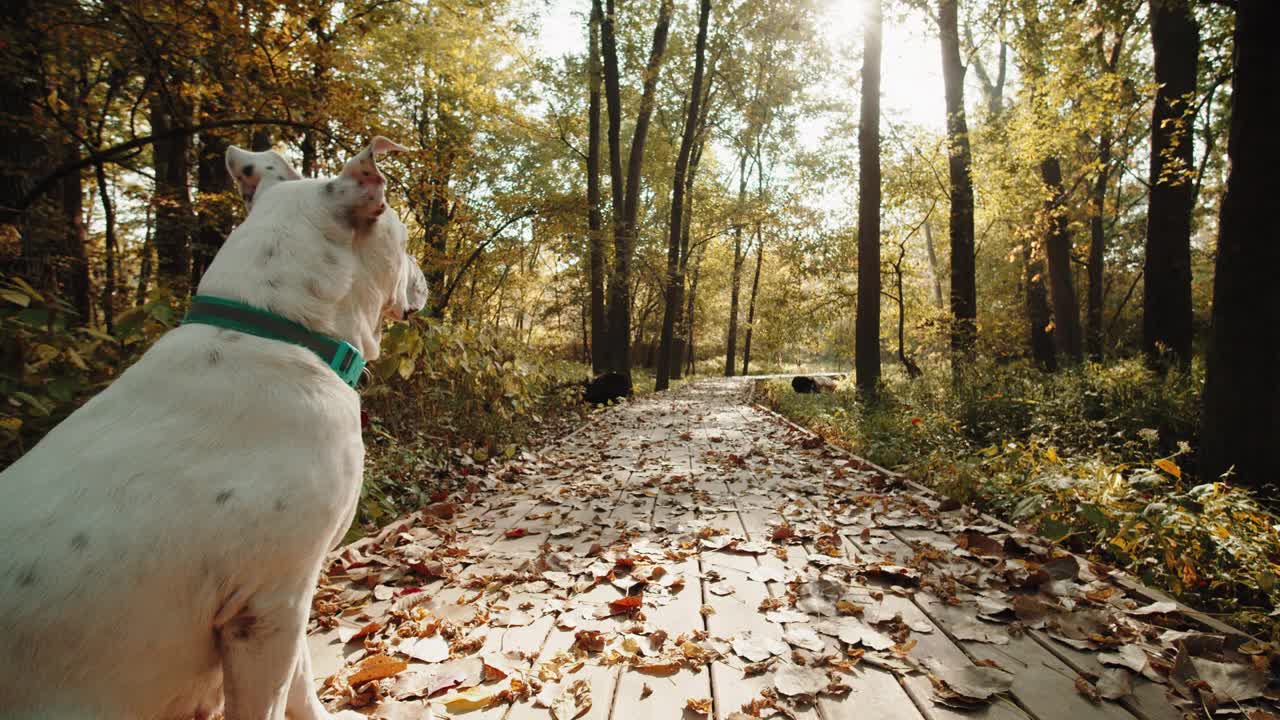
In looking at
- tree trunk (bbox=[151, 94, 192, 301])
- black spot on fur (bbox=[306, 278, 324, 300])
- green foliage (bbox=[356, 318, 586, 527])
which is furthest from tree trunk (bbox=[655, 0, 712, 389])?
black spot on fur (bbox=[306, 278, 324, 300])

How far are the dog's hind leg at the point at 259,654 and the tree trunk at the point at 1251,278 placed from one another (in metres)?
5.82

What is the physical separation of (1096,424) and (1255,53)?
318 centimetres

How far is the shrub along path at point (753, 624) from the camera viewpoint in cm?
177

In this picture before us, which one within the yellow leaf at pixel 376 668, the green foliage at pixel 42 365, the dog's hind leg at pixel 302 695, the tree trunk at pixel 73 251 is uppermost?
the tree trunk at pixel 73 251

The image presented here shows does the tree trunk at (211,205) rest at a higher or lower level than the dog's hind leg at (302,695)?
higher

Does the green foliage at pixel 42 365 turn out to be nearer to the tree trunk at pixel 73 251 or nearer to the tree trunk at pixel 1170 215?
the tree trunk at pixel 73 251

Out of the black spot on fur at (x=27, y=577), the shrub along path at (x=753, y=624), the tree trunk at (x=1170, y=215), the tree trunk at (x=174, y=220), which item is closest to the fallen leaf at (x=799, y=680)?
the shrub along path at (x=753, y=624)

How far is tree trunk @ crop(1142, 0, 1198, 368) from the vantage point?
7.47 m

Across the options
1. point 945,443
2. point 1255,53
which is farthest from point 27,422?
point 1255,53

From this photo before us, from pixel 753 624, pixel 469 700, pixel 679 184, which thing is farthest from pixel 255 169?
pixel 679 184

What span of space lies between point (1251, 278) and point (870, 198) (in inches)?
236

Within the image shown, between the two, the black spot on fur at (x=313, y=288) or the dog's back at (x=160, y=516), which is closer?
the dog's back at (x=160, y=516)

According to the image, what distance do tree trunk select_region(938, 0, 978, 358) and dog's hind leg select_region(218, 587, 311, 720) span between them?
415 inches

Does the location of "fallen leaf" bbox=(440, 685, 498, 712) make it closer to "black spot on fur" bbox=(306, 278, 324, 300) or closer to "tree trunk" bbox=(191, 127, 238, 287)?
"black spot on fur" bbox=(306, 278, 324, 300)
